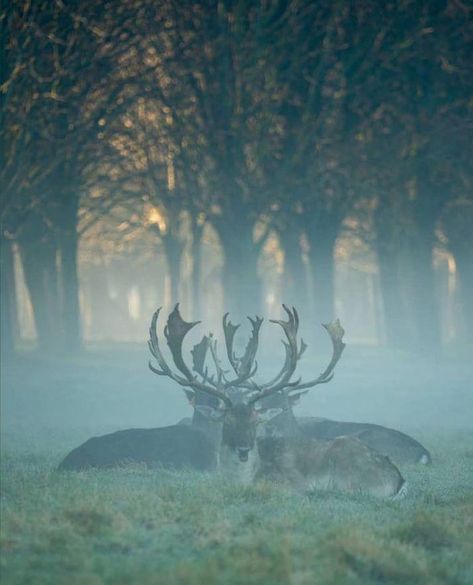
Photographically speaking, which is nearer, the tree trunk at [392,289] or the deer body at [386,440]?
the deer body at [386,440]

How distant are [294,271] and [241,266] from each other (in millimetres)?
4898

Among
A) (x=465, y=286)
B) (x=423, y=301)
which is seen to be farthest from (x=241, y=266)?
(x=465, y=286)

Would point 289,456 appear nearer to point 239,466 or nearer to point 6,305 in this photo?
point 239,466

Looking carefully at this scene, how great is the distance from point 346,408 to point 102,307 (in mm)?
38171

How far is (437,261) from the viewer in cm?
5588

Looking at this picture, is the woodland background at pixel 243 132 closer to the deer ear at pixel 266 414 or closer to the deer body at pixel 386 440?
the deer body at pixel 386 440

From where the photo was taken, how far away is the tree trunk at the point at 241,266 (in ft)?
108

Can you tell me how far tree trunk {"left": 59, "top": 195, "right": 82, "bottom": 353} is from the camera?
34.3 metres

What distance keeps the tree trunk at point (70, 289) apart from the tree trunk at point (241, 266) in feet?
14.4

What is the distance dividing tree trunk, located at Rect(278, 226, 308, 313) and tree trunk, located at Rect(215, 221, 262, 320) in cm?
393

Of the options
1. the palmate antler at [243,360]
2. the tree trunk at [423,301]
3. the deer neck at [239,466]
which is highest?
the tree trunk at [423,301]

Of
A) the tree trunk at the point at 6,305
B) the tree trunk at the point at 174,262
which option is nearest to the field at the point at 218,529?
Result: the tree trunk at the point at 6,305

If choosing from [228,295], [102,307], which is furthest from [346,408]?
[102,307]

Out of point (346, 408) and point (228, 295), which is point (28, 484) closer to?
point (346, 408)
